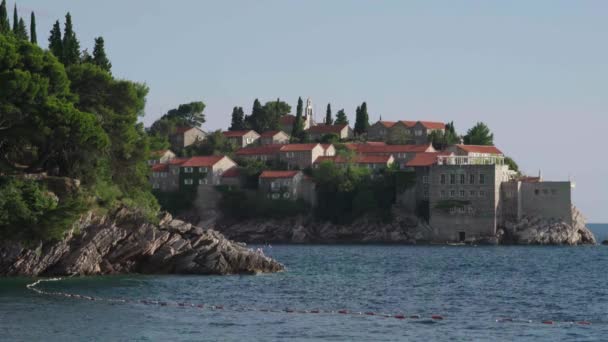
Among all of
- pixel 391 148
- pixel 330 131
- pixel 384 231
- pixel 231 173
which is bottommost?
pixel 384 231

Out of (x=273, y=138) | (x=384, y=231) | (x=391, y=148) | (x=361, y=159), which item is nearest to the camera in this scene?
(x=384, y=231)

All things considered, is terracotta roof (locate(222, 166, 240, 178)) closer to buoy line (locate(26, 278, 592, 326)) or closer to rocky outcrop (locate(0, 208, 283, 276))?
rocky outcrop (locate(0, 208, 283, 276))

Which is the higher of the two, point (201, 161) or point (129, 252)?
point (201, 161)

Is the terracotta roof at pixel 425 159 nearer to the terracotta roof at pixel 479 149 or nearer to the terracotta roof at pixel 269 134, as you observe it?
the terracotta roof at pixel 479 149

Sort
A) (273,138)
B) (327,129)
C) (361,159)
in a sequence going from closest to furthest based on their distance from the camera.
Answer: (361,159) < (273,138) < (327,129)

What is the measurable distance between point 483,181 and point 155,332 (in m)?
88.5

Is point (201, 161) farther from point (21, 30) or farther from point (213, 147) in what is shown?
point (21, 30)

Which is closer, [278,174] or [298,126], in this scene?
[278,174]

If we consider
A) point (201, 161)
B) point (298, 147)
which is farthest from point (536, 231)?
point (201, 161)

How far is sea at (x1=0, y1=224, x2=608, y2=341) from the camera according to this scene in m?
44.9

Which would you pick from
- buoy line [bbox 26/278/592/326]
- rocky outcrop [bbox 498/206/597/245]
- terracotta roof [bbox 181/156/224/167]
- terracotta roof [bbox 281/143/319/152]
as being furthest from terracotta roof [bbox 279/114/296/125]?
buoy line [bbox 26/278/592/326]

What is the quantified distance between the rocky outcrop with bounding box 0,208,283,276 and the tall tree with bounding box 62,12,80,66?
16.3m

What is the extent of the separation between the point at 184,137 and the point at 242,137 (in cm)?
851

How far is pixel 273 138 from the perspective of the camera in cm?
17738
